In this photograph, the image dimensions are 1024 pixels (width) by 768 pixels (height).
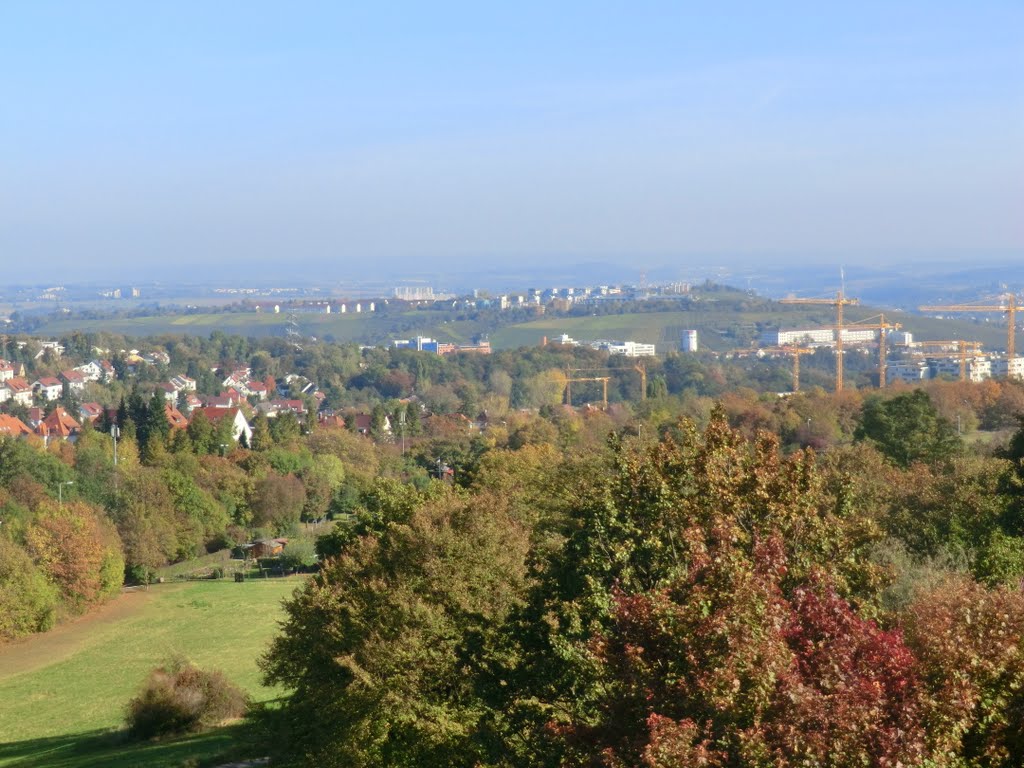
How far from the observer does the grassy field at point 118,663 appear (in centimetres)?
2053

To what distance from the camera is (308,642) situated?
16.1m

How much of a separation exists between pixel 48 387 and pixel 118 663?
7996 cm

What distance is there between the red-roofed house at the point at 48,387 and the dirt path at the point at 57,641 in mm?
68141

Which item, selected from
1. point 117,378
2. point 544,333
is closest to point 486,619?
point 117,378

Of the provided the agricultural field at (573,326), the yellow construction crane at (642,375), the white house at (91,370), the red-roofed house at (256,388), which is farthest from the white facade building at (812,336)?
the white house at (91,370)

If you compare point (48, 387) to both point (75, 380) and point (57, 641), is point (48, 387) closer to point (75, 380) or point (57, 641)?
point (75, 380)

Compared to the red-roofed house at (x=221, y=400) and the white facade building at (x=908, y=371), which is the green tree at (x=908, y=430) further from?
the white facade building at (x=908, y=371)

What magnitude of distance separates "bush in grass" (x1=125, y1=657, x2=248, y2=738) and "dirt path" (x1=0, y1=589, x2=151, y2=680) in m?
9.53

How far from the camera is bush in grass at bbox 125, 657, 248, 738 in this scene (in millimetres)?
21109

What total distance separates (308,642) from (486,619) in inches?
153

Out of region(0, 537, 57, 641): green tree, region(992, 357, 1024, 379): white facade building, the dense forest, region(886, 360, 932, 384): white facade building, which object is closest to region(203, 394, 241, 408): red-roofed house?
region(886, 360, 932, 384): white facade building

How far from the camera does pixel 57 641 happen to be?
3325 cm

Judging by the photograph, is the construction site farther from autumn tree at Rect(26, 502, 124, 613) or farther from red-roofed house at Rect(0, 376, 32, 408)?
autumn tree at Rect(26, 502, 124, 613)

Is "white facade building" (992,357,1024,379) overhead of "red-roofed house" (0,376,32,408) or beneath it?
beneath
